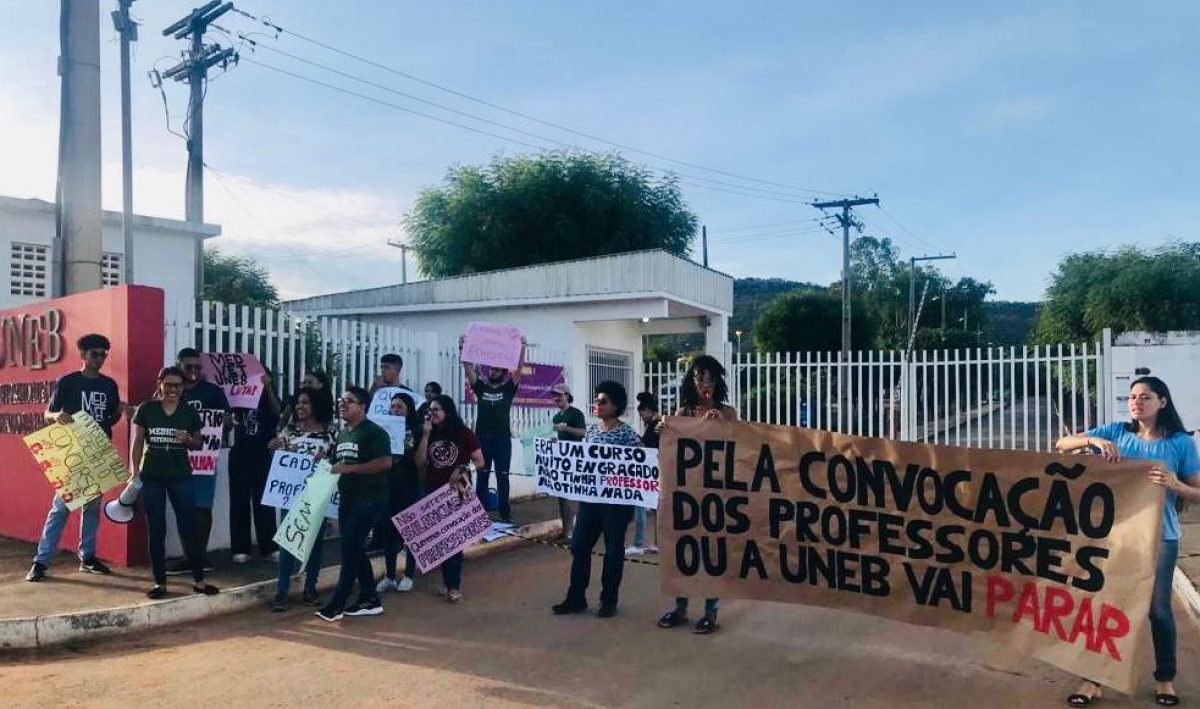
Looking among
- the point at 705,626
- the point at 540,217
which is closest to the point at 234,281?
the point at 540,217

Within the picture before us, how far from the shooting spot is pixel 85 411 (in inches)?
312

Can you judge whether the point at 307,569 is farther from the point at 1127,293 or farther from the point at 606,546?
the point at 1127,293

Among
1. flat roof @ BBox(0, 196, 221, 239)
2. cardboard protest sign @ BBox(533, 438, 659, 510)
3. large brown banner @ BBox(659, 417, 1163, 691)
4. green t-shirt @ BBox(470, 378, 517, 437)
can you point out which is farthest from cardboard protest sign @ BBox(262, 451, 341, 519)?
flat roof @ BBox(0, 196, 221, 239)

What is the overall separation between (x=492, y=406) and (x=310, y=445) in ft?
10.6

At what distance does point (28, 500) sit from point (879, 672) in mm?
8466

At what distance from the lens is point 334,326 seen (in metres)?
10.8

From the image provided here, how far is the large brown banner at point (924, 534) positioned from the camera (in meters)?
5.08

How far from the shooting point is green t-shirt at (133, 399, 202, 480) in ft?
23.7

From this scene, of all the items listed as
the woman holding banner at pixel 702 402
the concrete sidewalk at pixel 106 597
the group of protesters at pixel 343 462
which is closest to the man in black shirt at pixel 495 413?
the group of protesters at pixel 343 462

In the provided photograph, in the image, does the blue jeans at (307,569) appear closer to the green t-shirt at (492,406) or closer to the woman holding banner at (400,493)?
the woman holding banner at (400,493)

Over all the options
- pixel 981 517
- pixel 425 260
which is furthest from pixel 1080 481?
pixel 425 260

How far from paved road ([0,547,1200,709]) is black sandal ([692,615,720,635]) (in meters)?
0.07

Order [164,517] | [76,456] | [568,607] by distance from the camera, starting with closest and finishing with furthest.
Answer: [568,607] → [164,517] → [76,456]

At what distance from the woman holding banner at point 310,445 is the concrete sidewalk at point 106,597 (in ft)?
0.90
